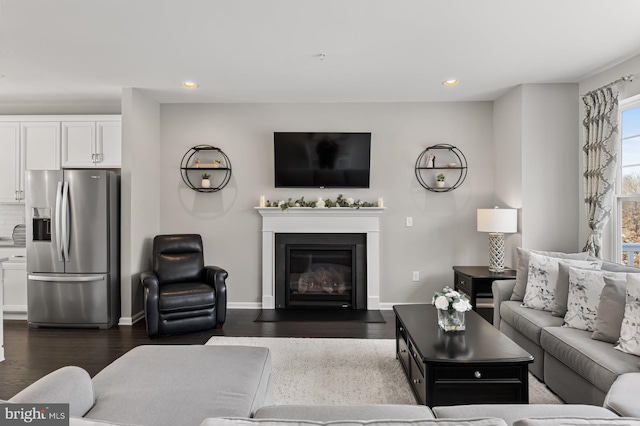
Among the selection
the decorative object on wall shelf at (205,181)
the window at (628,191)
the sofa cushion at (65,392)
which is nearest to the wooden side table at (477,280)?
the window at (628,191)

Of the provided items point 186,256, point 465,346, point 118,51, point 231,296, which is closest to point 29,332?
point 186,256

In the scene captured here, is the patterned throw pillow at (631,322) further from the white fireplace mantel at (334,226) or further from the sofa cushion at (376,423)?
the white fireplace mantel at (334,226)

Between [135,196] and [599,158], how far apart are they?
497 cm

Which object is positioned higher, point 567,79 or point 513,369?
point 567,79

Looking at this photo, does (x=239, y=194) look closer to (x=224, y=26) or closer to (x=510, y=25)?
(x=224, y=26)

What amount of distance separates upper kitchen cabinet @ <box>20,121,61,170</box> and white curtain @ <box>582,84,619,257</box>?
6.06 m

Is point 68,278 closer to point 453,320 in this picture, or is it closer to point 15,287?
point 15,287

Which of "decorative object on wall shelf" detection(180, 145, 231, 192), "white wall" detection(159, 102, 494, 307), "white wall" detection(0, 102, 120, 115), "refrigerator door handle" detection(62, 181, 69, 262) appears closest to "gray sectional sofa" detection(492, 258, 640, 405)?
"white wall" detection(159, 102, 494, 307)

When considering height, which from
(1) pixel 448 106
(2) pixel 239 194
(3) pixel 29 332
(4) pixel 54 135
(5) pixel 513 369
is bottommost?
(3) pixel 29 332

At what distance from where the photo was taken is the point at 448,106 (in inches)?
194

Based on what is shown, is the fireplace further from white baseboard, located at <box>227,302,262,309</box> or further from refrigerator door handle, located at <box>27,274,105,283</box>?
refrigerator door handle, located at <box>27,274,105,283</box>

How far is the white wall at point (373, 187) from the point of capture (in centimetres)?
493

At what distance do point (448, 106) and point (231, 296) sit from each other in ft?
12.5

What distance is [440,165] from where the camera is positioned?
4930mm
